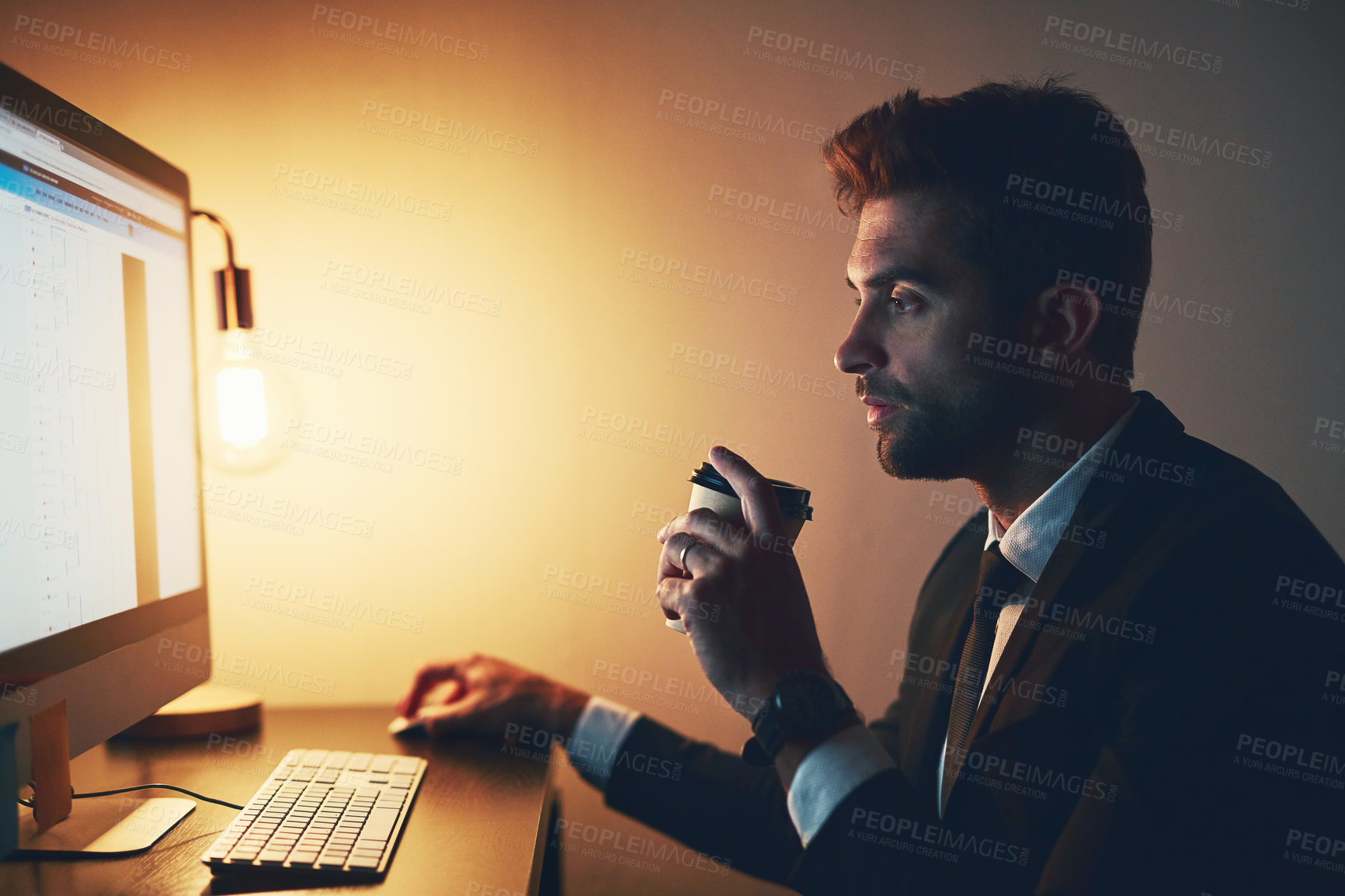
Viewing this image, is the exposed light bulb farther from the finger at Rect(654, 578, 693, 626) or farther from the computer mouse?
the finger at Rect(654, 578, 693, 626)

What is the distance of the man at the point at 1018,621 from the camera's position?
750mm

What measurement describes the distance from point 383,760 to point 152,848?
27 centimetres

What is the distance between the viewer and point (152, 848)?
769 millimetres

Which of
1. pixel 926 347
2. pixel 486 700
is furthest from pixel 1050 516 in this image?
pixel 486 700

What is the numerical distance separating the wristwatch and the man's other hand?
499 millimetres

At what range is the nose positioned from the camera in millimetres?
1111

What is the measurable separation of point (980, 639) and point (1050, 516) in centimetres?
21

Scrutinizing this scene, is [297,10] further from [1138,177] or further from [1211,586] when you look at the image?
[1211,586]

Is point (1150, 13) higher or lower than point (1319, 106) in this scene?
higher

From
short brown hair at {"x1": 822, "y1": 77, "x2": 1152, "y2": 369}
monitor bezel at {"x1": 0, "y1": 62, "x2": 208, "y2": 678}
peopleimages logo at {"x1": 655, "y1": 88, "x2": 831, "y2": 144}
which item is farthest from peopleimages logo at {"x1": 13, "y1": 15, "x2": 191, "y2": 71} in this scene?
short brown hair at {"x1": 822, "y1": 77, "x2": 1152, "y2": 369}

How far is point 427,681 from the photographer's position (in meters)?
1.32

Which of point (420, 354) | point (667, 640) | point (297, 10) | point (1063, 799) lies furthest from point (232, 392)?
point (1063, 799)

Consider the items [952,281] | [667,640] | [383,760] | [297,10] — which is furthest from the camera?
[667,640]

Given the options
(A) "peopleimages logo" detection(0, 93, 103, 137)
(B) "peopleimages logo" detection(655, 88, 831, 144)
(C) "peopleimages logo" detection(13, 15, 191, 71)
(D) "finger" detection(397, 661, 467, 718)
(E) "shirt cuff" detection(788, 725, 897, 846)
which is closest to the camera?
(A) "peopleimages logo" detection(0, 93, 103, 137)
